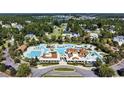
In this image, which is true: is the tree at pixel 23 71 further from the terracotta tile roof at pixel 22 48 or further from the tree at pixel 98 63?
the tree at pixel 98 63

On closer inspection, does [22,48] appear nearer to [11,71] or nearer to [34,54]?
[34,54]

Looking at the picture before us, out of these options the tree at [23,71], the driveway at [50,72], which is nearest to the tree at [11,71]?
the tree at [23,71]

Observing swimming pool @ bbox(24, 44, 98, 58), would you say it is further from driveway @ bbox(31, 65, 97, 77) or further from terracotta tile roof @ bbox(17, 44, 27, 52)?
driveway @ bbox(31, 65, 97, 77)

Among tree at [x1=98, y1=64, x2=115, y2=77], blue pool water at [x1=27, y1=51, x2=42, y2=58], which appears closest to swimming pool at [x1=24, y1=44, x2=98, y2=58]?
blue pool water at [x1=27, y1=51, x2=42, y2=58]

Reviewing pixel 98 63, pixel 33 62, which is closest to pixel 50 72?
pixel 33 62
